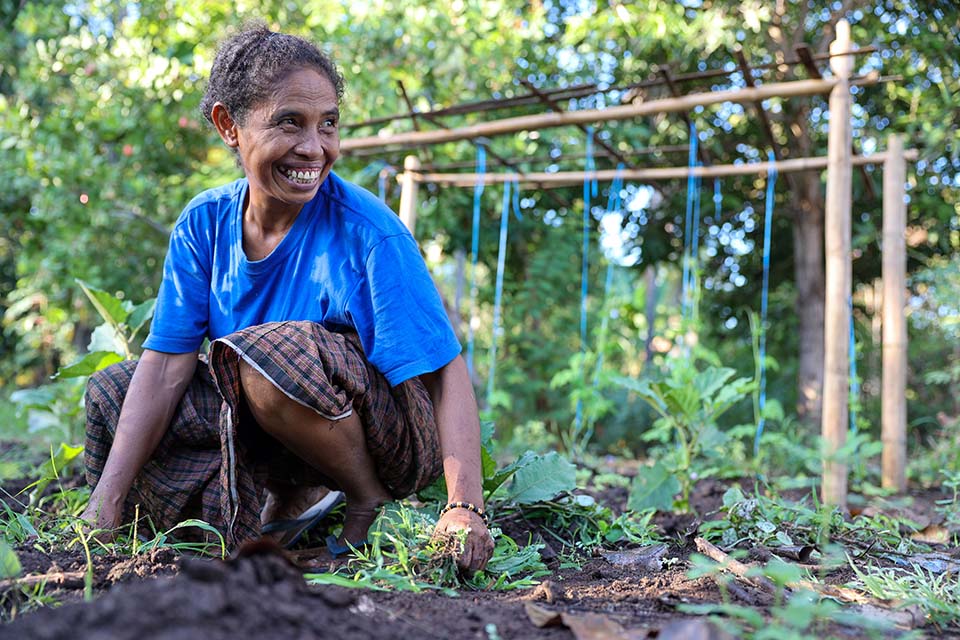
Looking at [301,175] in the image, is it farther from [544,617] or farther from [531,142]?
[531,142]

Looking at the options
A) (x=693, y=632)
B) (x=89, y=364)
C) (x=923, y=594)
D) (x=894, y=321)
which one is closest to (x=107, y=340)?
(x=89, y=364)

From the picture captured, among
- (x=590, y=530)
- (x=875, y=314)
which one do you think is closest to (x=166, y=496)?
(x=590, y=530)

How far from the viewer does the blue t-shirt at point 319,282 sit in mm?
2016

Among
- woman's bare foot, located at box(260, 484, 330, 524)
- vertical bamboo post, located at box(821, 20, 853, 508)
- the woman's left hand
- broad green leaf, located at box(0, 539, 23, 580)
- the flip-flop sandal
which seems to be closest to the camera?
broad green leaf, located at box(0, 539, 23, 580)

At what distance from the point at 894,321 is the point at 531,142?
3341 mm

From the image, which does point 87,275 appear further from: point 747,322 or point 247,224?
point 747,322

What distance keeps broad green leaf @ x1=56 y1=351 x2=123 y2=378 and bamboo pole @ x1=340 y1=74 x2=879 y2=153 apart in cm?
254

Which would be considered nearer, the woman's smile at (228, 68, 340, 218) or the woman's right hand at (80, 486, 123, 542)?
the woman's right hand at (80, 486, 123, 542)

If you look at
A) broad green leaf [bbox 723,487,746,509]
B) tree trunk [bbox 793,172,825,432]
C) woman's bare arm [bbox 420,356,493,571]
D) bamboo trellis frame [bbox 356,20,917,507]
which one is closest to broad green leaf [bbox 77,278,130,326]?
woman's bare arm [bbox 420,356,493,571]

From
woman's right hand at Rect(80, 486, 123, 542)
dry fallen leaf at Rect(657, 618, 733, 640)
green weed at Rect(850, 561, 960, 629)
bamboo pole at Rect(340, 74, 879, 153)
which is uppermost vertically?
bamboo pole at Rect(340, 74, 879, 153)

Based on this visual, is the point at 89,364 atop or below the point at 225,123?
below

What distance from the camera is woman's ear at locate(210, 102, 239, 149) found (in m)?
2.20

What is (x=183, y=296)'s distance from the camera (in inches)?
89.3

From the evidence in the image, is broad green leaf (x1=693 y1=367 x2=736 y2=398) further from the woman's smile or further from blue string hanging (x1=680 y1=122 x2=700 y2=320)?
the woman's smile
